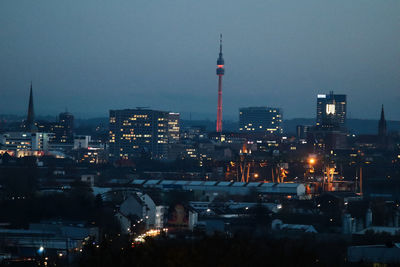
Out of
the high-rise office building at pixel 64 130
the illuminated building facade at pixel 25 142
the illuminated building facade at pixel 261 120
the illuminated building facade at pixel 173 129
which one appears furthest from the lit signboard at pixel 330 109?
the illuminated building facade at pixel 25 142

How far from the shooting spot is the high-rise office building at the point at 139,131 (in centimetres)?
9369

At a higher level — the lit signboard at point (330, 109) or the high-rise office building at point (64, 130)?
the lit signboard at point (330, 109)

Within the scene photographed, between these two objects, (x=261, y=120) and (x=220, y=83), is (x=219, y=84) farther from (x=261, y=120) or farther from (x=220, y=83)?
(x=261, y=120)

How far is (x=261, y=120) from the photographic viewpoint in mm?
A: 136750

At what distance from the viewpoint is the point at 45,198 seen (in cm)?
3400

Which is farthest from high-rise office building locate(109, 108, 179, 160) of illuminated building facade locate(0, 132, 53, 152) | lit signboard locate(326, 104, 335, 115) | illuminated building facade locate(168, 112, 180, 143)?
lit signboard locate(326, 104, 335, 115)

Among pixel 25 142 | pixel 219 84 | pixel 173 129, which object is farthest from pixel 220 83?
pixel 25 142

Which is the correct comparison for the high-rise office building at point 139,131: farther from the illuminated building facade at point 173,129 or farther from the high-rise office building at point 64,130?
the high-rise office building at point 64,130

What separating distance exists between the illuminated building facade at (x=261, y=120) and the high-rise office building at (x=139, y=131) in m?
40.1

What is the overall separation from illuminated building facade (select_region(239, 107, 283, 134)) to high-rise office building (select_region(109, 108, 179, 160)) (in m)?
40.1

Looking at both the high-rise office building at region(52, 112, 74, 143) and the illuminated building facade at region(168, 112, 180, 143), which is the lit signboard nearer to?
the illuminated building facade at region(168, 112, 180, 143)

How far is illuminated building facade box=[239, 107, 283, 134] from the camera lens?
136 meters

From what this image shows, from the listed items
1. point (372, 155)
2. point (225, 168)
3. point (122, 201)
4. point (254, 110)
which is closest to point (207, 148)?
point (372, 155)

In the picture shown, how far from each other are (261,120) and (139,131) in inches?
1722
